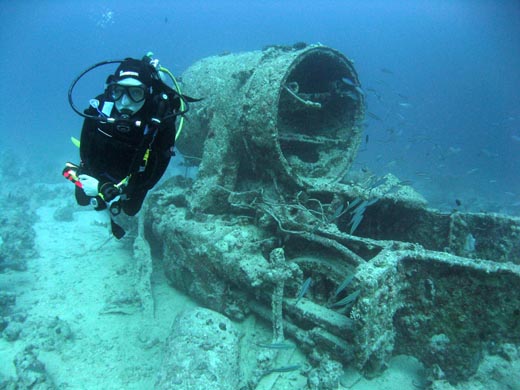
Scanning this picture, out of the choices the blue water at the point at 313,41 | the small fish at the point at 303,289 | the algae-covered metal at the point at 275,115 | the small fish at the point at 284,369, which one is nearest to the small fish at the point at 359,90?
the algae-covered metal at the point at 275,115

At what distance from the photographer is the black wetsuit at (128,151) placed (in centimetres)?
304

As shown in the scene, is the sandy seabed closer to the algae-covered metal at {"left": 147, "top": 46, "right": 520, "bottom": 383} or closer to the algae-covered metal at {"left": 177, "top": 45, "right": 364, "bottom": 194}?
the algae-covered metal at {"left": 147, "top": 46, "right": 520, "bottom": 383}

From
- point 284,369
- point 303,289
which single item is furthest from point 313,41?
point 284,369

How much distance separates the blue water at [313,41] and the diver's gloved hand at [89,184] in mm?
59344

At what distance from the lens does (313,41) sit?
13638 cm

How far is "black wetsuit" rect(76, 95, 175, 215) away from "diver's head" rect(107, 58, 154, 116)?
0.08 m

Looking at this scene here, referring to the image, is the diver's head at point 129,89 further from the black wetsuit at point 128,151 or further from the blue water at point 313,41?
the blue water at point 313,41

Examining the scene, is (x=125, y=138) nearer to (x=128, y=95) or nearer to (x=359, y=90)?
(x=128, y=95)

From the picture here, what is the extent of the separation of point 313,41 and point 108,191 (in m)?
152

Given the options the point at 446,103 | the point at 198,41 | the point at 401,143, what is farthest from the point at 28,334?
the point at 198,41

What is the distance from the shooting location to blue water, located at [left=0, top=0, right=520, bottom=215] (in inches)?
3184

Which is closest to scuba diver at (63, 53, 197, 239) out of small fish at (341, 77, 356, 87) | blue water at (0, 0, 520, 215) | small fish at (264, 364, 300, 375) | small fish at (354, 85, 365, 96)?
small fish at (264, 364, 300, 375)

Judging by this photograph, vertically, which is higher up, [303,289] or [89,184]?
[89,184]

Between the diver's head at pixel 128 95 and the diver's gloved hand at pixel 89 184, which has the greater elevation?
the diver's head at pixel 128 95
